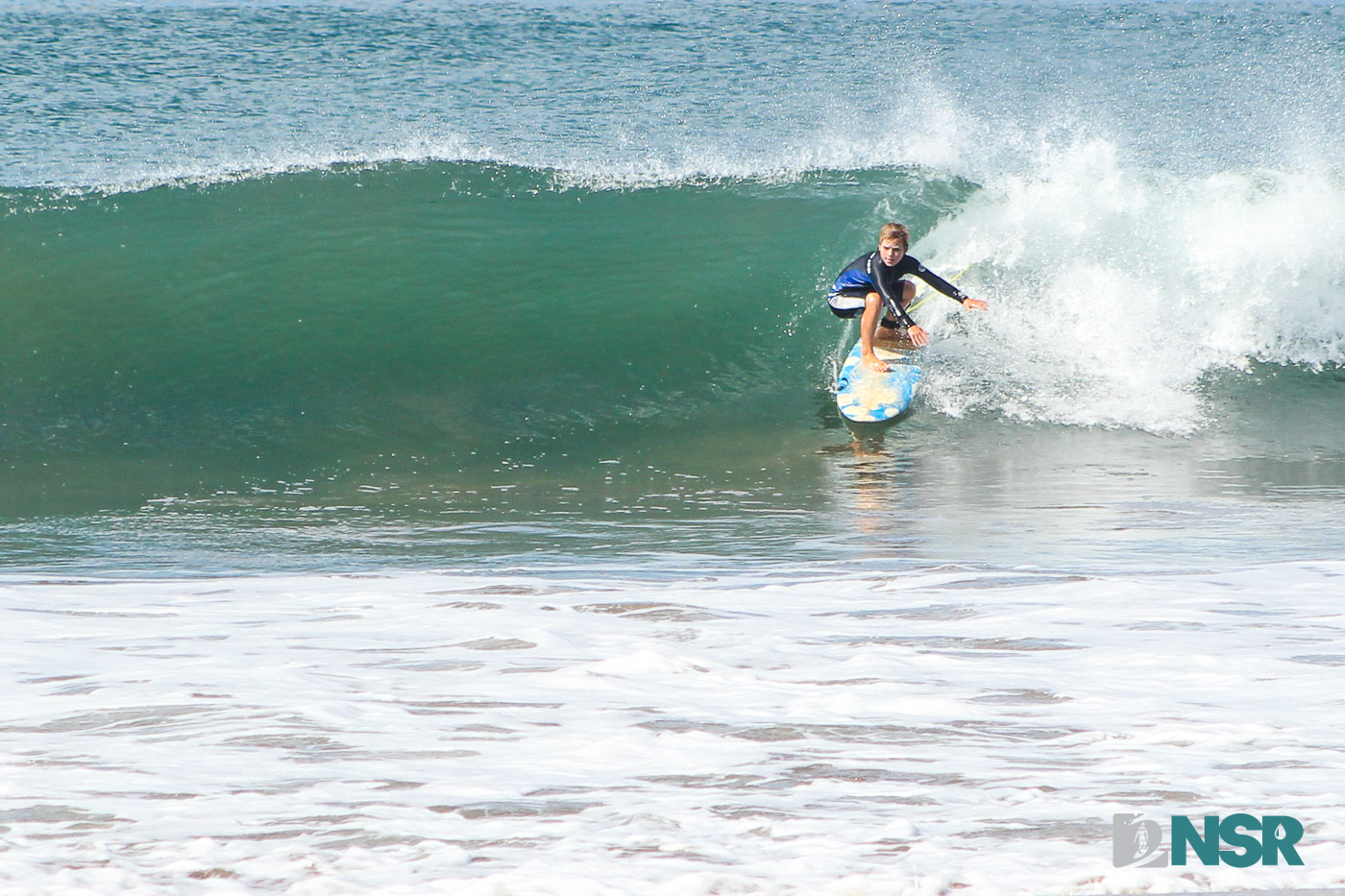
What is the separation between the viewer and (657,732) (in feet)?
10.1

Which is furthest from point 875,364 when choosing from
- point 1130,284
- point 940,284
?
point 1130,284

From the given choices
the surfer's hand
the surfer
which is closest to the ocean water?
the surfer's hand

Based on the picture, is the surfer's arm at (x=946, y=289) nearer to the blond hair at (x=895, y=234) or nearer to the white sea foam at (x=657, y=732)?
the blond hair at (x=895, y=234)

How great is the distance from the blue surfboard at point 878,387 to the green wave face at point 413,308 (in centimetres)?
32

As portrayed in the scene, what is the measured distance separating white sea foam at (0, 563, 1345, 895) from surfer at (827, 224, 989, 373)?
347 cm

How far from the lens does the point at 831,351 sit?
28.6 ft

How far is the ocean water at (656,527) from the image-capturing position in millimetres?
2572

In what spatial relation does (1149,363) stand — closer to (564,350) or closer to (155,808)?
(564,350)

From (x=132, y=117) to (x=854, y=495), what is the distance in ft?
56.9

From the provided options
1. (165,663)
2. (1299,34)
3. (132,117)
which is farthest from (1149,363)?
(1299,34)

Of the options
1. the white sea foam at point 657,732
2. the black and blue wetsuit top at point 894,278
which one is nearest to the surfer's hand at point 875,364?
the black and blue wetsuit top at point 894,278

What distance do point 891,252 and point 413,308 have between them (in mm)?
3709

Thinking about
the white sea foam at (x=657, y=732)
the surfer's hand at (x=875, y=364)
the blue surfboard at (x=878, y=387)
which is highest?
the surfer's hand at (x=875, y=364)
